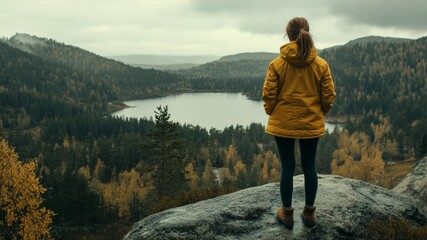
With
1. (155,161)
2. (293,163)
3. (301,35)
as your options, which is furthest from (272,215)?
(155,161)

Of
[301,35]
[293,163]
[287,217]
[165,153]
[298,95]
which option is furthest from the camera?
[165,153]

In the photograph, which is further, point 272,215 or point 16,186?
point 16,186

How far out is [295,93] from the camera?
9.04m

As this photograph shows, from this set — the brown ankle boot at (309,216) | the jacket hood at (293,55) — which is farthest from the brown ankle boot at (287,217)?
the jacket hood at (293,55)

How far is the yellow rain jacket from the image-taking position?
8.90 meters

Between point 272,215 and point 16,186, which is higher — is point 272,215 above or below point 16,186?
above

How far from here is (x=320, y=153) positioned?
13625 cm

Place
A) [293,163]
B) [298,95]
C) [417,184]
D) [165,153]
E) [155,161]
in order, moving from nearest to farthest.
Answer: [298,95] → [293,163] → [417,184] → [165,153] → [155,161]

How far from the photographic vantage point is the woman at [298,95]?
8.88 meters

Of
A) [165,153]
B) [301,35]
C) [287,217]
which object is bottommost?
[165,153]

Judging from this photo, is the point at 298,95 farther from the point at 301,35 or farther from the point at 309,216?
the point at 309,216

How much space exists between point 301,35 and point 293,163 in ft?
10.0

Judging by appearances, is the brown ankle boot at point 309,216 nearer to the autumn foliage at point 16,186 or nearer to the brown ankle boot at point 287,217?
the brown ankle boot at point 287,217

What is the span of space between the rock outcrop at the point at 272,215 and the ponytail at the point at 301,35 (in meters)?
4.51
